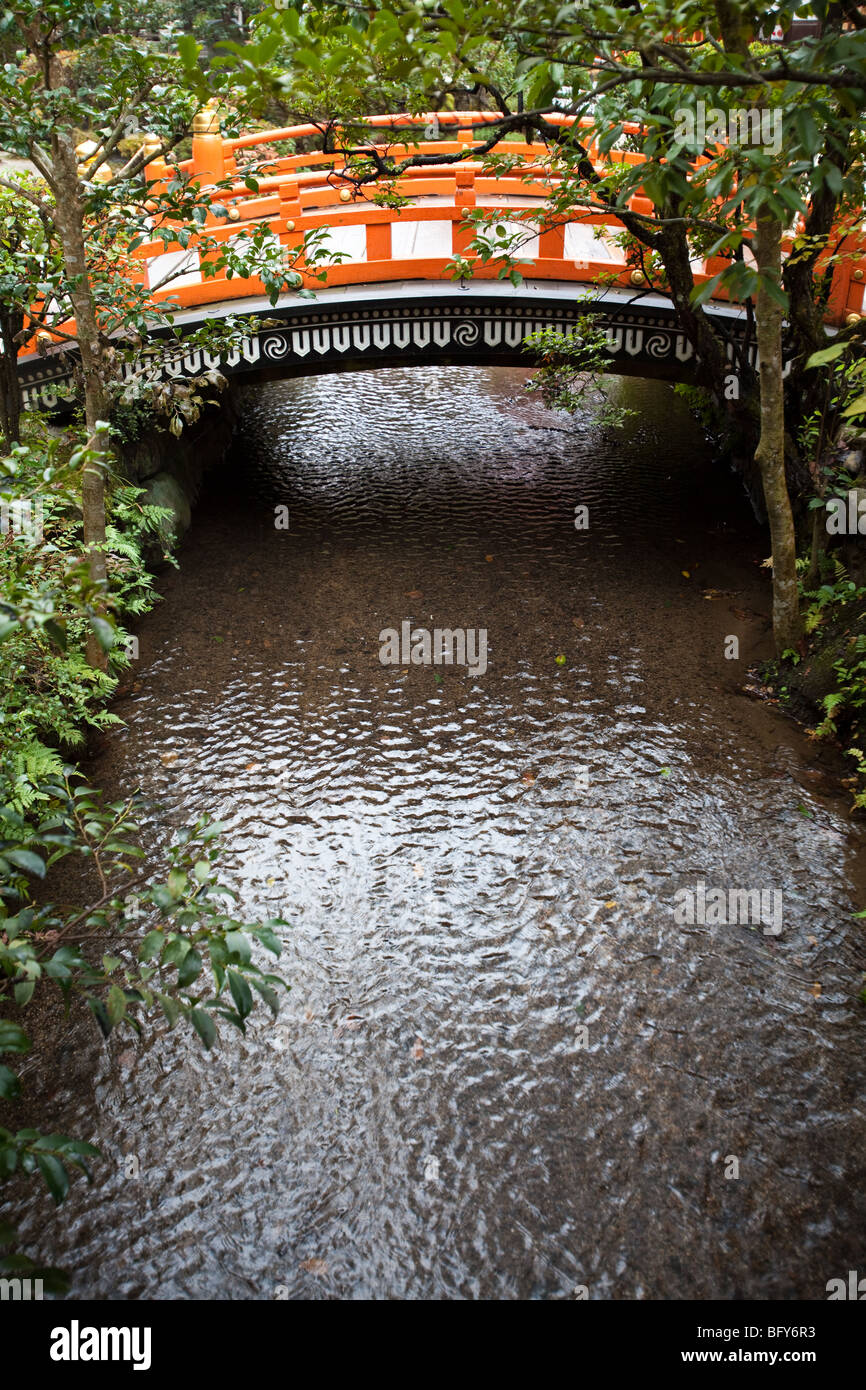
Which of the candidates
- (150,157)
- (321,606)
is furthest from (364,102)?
(321,606)

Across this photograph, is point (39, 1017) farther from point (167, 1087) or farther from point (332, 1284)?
point (332, 1284)

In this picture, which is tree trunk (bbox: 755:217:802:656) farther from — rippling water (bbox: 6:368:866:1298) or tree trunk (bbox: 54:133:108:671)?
tree trunk (bbox: 54:133:108:671)

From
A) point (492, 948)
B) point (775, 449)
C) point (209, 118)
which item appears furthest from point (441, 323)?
point (492, 948)

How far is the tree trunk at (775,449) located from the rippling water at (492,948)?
0.53 meters

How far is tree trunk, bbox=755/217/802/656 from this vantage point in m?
5.24

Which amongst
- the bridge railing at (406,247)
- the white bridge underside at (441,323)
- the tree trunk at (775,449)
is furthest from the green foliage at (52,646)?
the tree trunk at (775,449)

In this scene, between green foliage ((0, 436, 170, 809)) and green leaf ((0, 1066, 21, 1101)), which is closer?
green leaf ((0, 1066, 21, 1101))

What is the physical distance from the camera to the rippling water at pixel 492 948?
3428mm

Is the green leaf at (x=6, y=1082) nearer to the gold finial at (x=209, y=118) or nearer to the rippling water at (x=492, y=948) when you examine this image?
the rippling water at (x=492, y=948)

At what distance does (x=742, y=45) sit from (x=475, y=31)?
6.64ft

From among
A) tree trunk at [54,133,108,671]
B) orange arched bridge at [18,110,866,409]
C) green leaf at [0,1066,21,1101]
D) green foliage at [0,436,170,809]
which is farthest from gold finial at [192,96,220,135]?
green leaf at [0,1066,21,1101]

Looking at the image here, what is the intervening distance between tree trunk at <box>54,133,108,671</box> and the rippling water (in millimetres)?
1331

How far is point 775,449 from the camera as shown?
5906 mm

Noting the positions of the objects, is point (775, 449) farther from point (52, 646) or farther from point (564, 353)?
point (52, 646)
